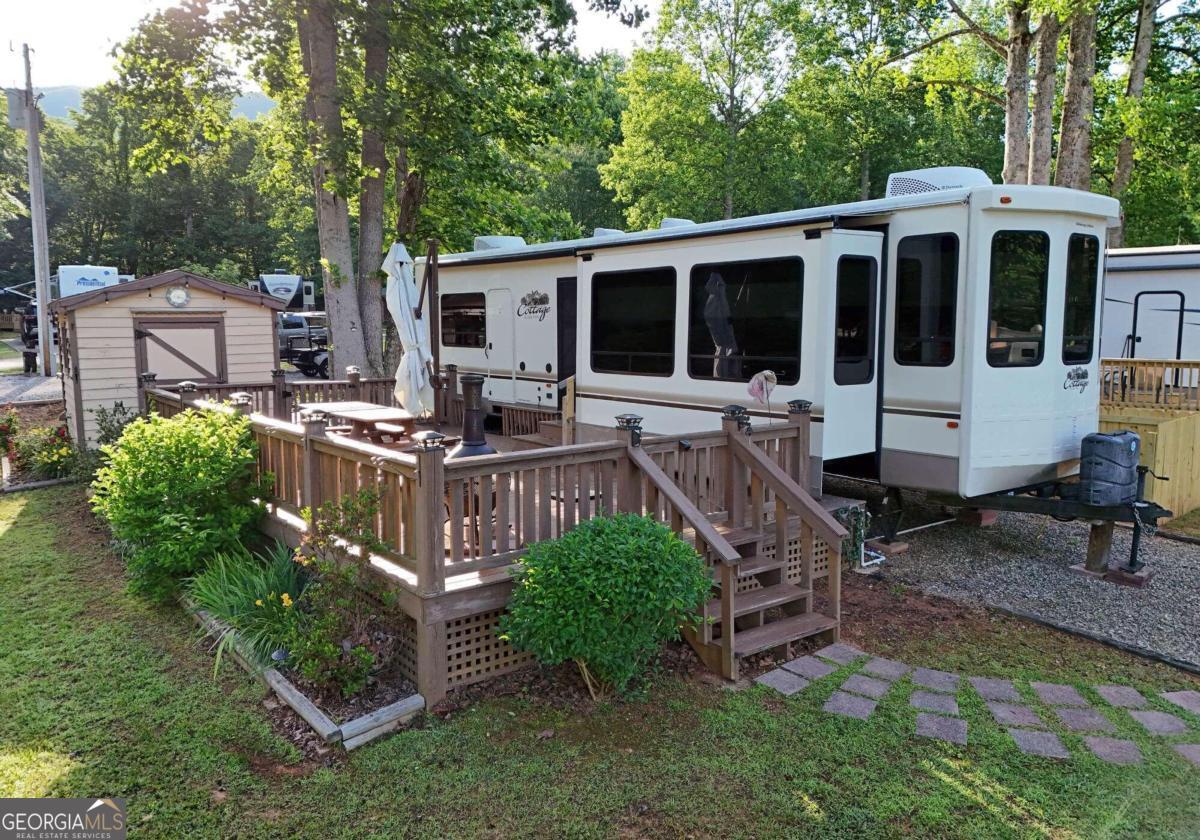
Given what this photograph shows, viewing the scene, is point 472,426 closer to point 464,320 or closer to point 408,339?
point 408,339

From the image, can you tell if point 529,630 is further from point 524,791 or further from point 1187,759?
point 1187,759

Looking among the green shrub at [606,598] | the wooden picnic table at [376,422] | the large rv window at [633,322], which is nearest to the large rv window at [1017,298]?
the large rv window at [633,322]

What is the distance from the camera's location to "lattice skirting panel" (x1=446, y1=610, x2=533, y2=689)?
13.5 ft

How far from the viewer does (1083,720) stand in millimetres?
3971

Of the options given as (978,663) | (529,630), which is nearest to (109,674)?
(529,630)

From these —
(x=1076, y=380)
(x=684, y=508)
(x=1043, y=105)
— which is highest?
(x=1043, y=105)

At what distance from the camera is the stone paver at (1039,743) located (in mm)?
3654

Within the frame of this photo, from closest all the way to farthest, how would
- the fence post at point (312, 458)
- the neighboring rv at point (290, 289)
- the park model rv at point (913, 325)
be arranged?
the fence post at point (312, 458) < the park model rv at point (913, 325) < the neighboring rv at point (290, 289)

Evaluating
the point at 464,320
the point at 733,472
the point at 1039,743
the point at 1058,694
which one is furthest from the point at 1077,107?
the point at 1039,743

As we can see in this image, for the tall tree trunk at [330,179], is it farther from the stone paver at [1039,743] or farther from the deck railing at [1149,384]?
the stone paver at [1039,743]

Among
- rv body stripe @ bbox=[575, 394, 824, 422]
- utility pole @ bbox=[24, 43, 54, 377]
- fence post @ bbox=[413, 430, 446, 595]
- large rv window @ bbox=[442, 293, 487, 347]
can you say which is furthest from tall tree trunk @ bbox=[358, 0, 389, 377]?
utility pole @ bbox=[24, 43, 54, 377]

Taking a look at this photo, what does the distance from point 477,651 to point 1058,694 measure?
3001 mm

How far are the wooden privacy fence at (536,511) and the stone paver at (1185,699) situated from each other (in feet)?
5.61
